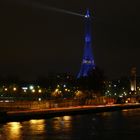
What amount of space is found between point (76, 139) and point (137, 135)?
388 centimetres

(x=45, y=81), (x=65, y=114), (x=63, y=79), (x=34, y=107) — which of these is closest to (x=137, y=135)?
(x=65, y=114)

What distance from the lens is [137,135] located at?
27609 millimetres

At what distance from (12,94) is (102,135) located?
98.5m

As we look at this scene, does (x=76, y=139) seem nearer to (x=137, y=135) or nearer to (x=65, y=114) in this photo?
(x=137, y=135)

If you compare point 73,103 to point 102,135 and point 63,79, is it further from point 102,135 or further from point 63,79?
point 63,79

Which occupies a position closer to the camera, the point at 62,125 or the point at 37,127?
the point at 37,127

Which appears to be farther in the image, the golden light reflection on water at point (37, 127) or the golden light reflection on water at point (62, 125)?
the golden light reflection on water at point (62, 125)

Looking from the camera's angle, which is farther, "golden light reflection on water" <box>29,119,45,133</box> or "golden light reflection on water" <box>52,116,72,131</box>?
"golden light reflection on water" <box>52,116,72,131</box>

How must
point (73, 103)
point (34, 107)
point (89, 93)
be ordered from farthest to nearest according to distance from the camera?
point (89, 93) → point (73, 103) → point (34, 107)

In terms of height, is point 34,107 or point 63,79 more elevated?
point 63,79

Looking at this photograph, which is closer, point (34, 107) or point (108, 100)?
point (34, 107)

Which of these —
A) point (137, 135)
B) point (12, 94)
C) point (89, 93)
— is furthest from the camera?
point (12, 94)

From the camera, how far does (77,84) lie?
4301 inches

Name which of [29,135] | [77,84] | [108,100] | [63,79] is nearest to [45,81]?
[63,79]
